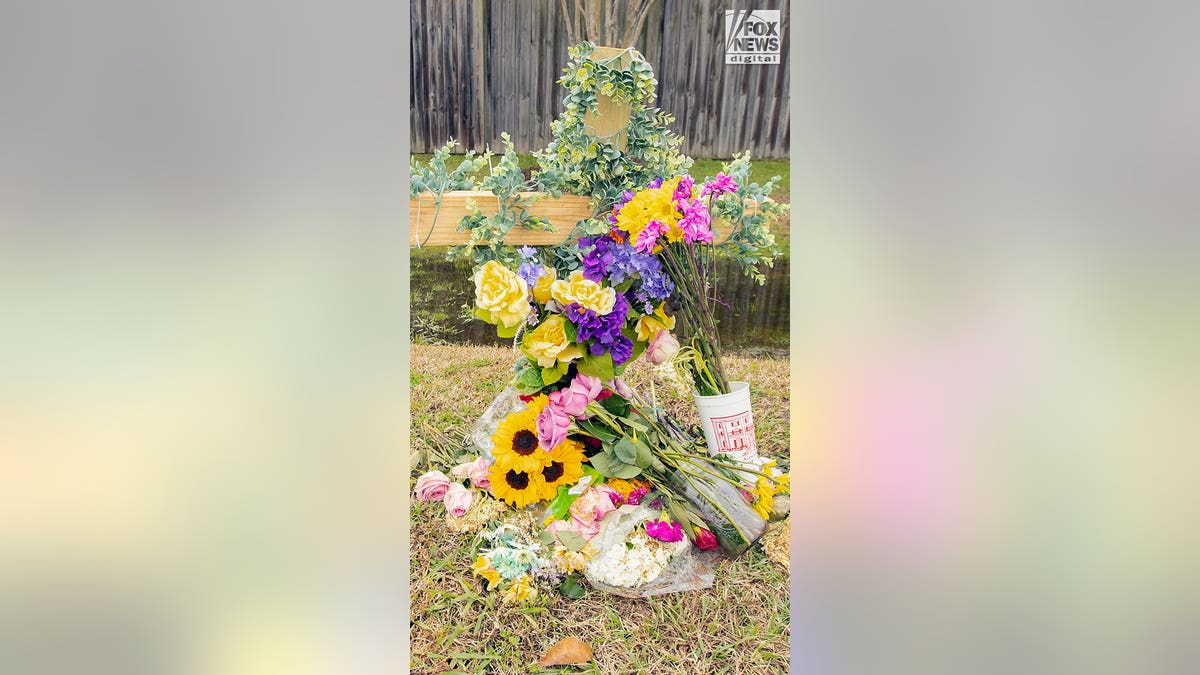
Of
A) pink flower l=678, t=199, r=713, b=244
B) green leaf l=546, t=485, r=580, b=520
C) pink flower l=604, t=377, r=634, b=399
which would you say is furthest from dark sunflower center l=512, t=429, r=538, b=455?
pink flower l=678, t=199, r=713, b=244

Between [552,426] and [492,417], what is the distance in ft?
0.83

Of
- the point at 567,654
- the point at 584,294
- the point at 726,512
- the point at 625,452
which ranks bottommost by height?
the point at 567,654

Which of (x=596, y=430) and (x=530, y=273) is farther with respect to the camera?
(x=596, y=430)

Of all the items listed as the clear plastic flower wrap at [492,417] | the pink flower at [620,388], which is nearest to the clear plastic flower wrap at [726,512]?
the pink flower at [620,388]

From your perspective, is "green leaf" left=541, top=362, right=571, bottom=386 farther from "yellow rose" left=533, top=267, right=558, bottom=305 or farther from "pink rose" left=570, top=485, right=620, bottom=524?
"pink rose" left=570, top=485, right=620, bottom=524

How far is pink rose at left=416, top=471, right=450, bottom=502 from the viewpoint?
5.57ft

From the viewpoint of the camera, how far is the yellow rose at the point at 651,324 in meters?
1.62

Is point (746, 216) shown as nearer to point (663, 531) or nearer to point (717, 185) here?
point (717, 185)

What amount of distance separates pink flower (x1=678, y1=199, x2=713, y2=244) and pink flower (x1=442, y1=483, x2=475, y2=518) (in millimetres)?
746

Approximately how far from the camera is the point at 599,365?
157cm

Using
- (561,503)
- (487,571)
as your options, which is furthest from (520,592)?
(561,503)
